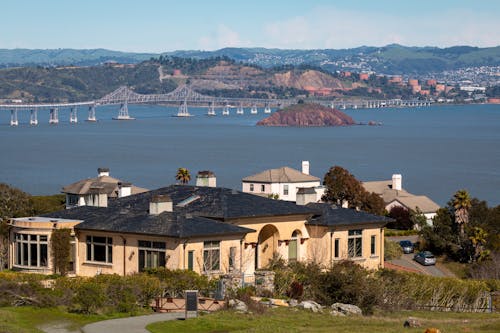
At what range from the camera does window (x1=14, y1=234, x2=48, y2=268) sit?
2961 cm

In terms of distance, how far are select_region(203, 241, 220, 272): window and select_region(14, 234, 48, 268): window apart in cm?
439

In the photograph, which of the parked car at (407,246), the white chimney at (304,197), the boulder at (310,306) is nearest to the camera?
the boulder at (310,306)

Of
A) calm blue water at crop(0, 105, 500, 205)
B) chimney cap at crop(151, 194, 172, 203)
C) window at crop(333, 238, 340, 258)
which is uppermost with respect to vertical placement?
chimney cap at crop(151, 194, 172, 203)

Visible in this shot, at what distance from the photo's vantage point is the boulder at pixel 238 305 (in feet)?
73.2

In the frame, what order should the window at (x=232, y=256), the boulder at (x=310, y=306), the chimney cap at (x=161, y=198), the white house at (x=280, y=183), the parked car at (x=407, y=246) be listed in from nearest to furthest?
the boulder at (x=310, y=306) < the window at (x=232, y=256) < the chimney cap at (x=161, y=198) < the parked car at (x=407, y=246) < the white house at (x=280, y=183)

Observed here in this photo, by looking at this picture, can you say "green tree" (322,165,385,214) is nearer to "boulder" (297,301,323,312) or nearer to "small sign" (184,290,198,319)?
"boulder" (297,301,323,312)

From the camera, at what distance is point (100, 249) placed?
29.2 metres

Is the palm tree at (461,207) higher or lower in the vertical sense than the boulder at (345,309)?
lower

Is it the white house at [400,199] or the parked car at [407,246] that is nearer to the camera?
the parked car at [407,246]

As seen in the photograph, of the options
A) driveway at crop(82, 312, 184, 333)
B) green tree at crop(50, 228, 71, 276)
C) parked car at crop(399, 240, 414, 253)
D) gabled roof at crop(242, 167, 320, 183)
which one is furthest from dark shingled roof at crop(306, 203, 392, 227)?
gabled roof at crop(242, 167, 320, 183)

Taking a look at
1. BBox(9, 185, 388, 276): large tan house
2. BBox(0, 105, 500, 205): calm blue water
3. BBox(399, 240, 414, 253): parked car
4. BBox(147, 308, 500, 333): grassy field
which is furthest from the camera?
BBox(0, 105, 500, 205): calm blue water

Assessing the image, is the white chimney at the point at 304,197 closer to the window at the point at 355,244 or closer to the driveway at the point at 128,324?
the window at the point at 355,244

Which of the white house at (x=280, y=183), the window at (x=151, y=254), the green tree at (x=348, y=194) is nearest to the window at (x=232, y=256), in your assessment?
the window at (x=151, y=254)

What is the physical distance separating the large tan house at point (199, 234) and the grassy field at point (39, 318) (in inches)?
207
